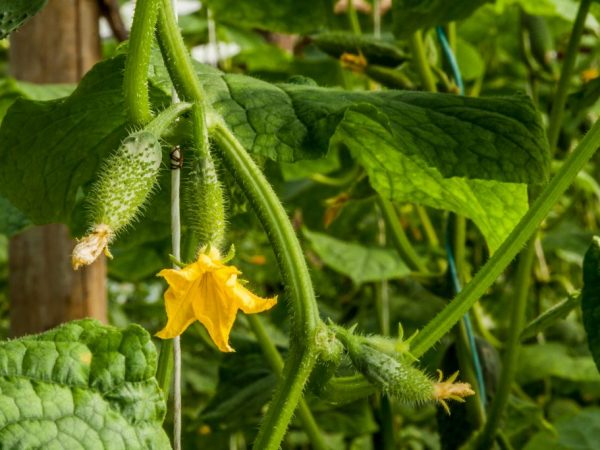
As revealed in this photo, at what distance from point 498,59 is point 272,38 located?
2.00 ft

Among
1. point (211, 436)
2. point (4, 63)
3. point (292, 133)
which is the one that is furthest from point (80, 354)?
point (4, 63)

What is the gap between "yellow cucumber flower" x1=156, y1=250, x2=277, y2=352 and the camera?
732 millimetres

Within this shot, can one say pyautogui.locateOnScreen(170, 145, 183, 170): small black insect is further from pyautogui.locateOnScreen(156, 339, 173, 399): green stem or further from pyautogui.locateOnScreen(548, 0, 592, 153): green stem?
pyautogui.locateOnScreen(548, 0, 592, 153): green stem

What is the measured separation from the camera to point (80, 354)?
2.56 ft

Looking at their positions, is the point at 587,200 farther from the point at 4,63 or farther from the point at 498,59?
the point at 4,63

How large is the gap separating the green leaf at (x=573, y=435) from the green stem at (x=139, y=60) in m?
0.95

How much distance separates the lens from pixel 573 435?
1.59m

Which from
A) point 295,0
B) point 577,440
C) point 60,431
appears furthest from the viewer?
point 295,0

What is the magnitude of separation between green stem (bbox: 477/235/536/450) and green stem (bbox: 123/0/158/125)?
63 centimetres

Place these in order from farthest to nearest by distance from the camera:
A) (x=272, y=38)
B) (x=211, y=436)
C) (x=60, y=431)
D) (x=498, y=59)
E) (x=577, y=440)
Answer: (x=498, y=59) → (x=272, y=38) → (x=211, y=436) → (x=577, y=440) → (x=60, y=431)

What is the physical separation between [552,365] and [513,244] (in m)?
1.22

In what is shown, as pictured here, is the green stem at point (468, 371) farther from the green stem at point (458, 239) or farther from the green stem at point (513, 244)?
the green stem at point (513, 244)

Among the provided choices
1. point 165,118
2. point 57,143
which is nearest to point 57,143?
point 57,143

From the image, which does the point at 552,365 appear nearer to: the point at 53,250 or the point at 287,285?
the point at 53,250
